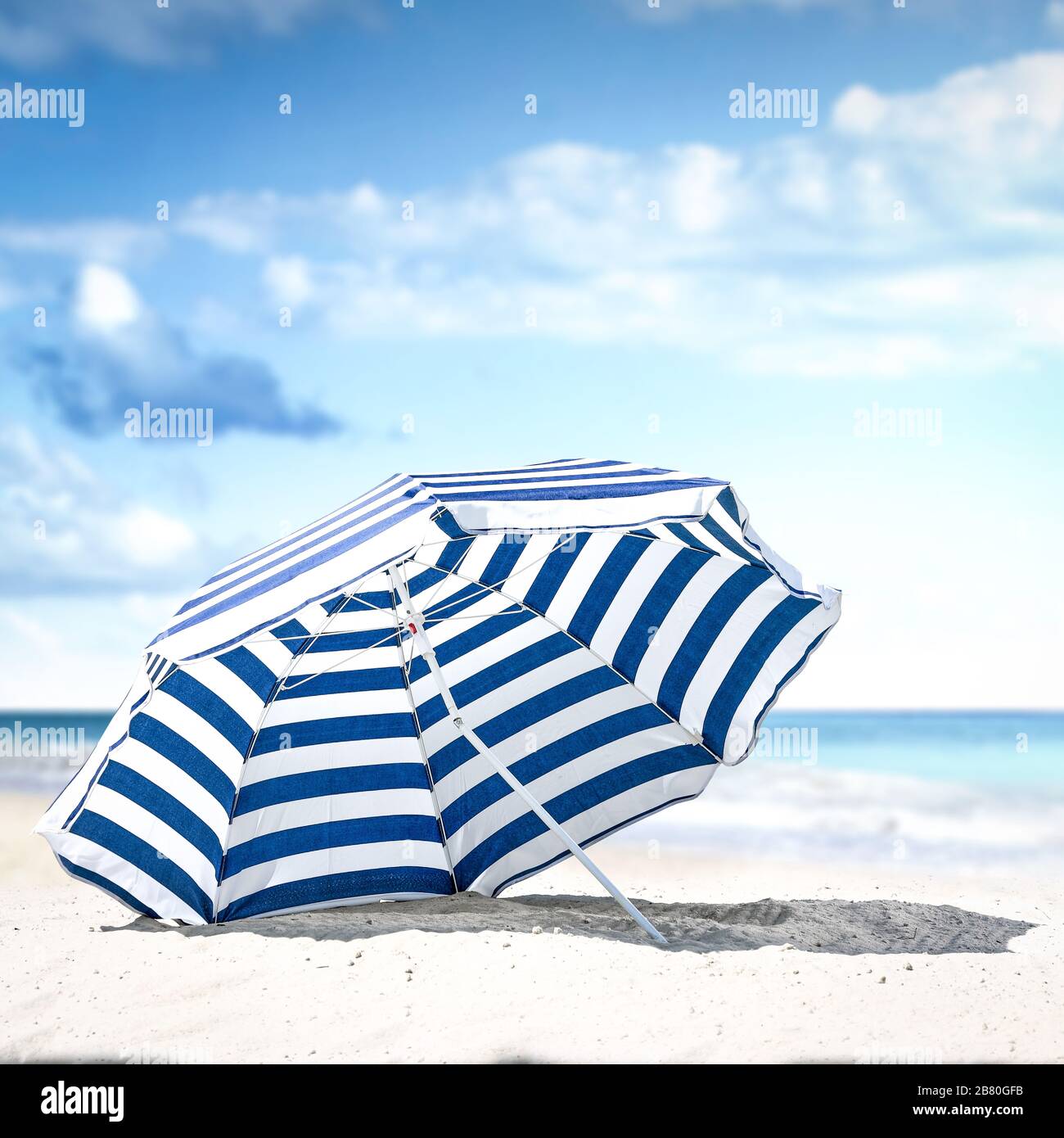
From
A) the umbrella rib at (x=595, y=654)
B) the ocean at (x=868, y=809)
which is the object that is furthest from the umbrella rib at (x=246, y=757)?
the ocean at (x=868, y=809)

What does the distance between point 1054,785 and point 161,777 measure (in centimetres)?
1301

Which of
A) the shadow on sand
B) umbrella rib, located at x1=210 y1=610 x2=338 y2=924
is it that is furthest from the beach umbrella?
the shadow on sand

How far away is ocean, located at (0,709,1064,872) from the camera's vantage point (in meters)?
7.92

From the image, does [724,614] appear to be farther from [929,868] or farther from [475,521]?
[929,868]

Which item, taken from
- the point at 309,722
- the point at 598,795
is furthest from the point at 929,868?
the point at 309,722

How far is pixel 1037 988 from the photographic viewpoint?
3377mm

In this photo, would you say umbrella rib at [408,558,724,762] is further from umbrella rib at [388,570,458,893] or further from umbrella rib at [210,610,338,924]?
umbrella rib at [210,610,338,924]

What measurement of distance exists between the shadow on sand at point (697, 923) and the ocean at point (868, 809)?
784mm

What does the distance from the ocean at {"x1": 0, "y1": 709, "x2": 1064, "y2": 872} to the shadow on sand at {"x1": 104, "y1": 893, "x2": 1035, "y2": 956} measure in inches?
30.9

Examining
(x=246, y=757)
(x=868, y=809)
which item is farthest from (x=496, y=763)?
(x=868, y=809)

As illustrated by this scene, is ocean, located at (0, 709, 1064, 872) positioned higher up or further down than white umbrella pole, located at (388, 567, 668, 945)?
further down

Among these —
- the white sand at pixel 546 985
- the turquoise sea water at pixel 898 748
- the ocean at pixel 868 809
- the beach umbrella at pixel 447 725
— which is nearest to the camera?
the white sand at pixel 546 985

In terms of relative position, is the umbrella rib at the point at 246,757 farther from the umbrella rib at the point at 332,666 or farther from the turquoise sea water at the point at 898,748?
the turquoise sea water at the point at 898,748

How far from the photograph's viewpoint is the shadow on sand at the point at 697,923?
387 cm
